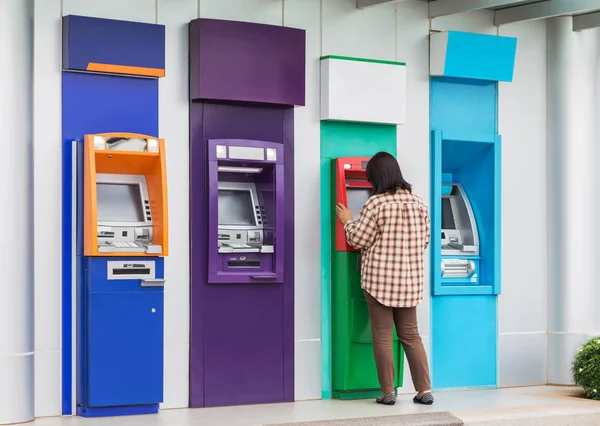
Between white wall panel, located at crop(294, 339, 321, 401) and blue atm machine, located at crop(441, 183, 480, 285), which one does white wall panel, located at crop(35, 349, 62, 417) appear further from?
blue atm machine, located at crop(441, 183, 480, 285)

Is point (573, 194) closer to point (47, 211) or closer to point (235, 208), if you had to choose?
point (235, 208)

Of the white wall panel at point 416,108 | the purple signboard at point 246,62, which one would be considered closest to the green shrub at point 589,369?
the white wall panel at point 416,108

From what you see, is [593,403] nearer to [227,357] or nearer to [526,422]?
[526,422]

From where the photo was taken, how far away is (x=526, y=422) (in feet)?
20.5

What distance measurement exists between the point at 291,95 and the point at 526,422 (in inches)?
98.7

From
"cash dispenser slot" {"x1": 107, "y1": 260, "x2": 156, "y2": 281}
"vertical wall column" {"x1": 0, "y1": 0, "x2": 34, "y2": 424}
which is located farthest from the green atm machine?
A: "vertical wall column" {"x1": 0, "y1": 0, "x2": 34, "y2": 424}

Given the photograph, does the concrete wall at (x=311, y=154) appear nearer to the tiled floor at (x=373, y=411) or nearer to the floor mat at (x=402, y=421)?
the tiled floor at (x=373, y=411)

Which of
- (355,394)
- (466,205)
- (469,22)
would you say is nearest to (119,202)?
(355,394)

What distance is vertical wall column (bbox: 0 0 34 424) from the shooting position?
568 cm

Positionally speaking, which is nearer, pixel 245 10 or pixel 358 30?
pixel 245 10

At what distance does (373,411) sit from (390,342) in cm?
45

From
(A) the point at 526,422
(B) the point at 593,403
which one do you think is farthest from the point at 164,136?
(B) the point at 593,403

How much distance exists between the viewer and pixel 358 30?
23.5 feet

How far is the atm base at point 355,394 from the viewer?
22.6 ft
